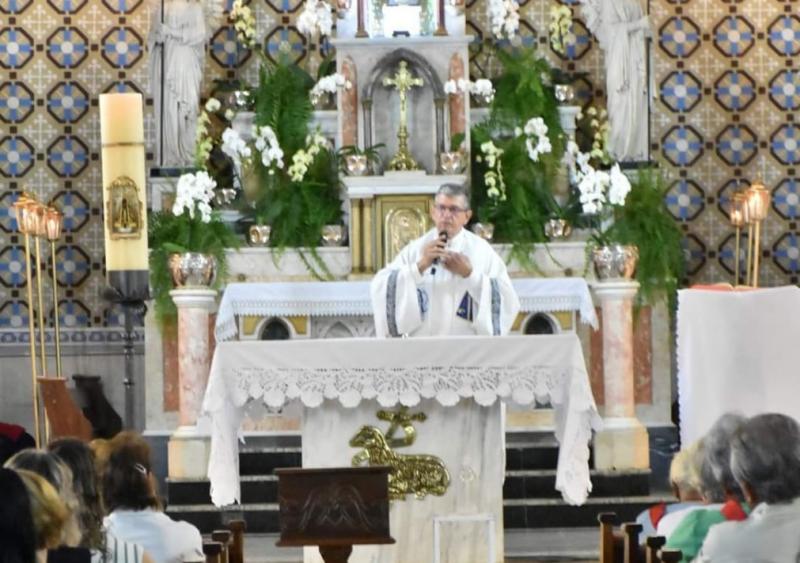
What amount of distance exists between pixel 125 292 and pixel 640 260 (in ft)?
19.1

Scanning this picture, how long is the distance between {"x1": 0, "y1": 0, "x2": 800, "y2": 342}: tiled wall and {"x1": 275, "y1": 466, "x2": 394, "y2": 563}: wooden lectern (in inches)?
304

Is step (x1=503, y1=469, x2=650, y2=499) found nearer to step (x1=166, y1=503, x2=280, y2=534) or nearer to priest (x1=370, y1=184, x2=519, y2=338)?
→ step (x1=166, y1=503, x2=280, y2=534)

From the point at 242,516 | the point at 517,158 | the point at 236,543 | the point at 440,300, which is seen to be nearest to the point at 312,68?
the point at 517,158

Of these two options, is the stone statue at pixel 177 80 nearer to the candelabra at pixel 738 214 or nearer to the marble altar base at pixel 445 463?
the candelabra at pixel 738 214

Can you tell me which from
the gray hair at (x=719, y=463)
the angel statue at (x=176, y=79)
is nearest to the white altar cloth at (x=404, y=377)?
the gray hair at (x=719, y=463)

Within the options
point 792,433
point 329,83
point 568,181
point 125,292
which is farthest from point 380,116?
point 792,433

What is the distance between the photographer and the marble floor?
10.6 m

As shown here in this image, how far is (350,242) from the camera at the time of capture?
Result: 44.2 ft

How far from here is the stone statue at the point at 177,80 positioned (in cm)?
1409

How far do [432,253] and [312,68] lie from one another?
20.5 feet

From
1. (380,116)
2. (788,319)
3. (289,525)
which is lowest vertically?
(289,525)

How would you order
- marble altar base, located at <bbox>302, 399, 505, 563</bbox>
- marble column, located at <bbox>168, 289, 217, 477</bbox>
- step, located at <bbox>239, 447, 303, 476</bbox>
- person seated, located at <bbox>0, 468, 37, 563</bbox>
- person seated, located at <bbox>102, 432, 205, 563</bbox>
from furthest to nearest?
1. step, located at <bbox>239, 447, 303, 476</bbox>
2. marble column, located at <bbox>168, 289, 217, 477</bbox>
3. marble altar base, located at <bbox>302, 399, 505, 563</bbox>
4. person seated, located at <bbox>102, 432, 205, 563</bbox>
5. person seated, located at <bbox>0, 468, 37, 563</bbox>

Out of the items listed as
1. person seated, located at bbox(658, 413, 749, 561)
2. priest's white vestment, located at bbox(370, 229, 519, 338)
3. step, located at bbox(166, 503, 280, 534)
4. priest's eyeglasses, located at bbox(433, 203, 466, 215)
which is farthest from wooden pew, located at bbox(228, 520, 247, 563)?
step, located at bbox(166, 503, 280, 534)

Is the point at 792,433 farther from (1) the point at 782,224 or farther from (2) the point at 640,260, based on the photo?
(1) the point at 782,224
